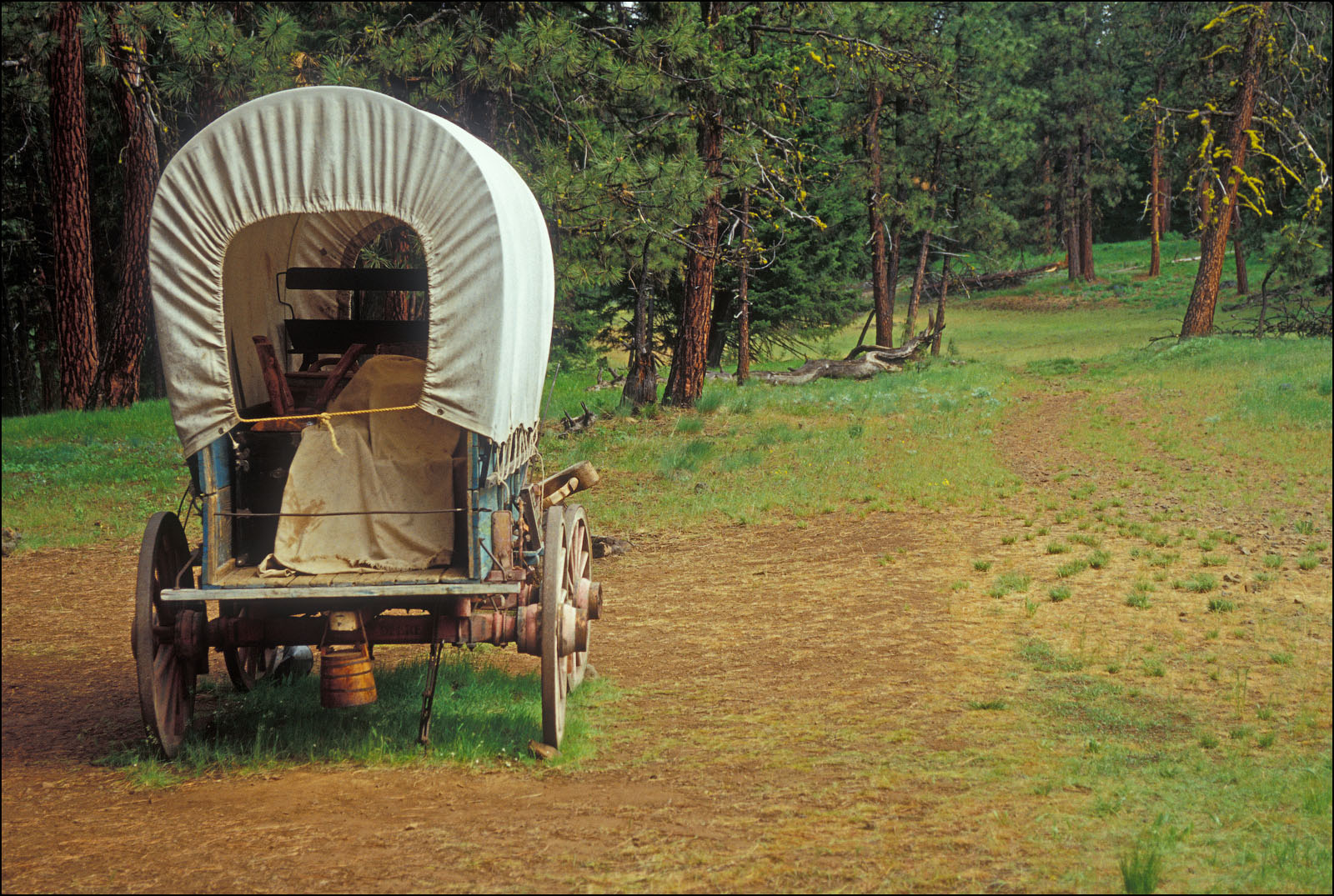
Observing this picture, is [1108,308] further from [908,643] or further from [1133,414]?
[908,643]

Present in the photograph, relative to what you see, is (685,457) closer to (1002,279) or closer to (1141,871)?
(1141,871)

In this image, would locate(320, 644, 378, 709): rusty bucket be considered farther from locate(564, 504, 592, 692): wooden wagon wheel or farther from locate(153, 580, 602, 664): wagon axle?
locate(564, 504, 592, 692): wooden wagon wheel

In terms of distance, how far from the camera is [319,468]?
5547mm

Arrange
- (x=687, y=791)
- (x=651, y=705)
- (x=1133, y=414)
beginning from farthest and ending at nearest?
(x=1133, y=414) → (x=651, y=705) → (x=687, y=791)

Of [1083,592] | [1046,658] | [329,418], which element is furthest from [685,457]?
[329,418]

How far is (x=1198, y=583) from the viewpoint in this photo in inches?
301

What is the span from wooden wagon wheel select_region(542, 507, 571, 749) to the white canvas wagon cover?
63cm

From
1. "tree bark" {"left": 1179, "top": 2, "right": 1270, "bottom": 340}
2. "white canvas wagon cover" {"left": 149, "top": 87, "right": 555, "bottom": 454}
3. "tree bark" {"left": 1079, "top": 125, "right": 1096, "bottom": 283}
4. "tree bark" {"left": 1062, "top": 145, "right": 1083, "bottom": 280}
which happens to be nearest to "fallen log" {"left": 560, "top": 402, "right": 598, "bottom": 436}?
"tree bark" {"left": 1179, "top": 2, "right": 1270, "bottom": 340}

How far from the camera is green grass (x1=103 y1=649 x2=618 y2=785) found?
17.4ft

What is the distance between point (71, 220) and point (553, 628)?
10600mm

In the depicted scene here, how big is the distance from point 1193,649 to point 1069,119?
124ft

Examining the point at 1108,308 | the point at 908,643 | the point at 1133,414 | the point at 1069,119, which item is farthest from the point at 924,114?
the point at 908,643

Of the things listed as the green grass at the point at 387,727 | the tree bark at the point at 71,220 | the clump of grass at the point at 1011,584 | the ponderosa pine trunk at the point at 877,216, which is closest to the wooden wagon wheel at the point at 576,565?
the green grass at the point at 387,727

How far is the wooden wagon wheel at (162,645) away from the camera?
505cm
